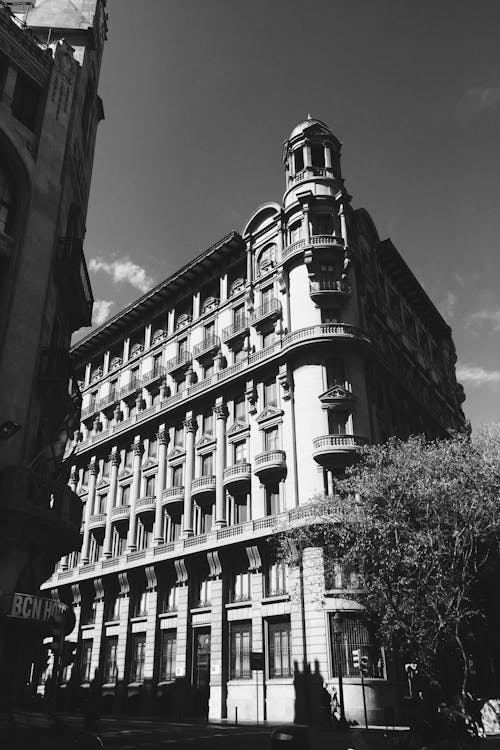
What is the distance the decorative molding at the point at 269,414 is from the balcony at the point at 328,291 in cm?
769

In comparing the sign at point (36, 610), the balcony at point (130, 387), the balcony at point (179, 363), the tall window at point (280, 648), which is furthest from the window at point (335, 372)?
the sign at point (36, 610)

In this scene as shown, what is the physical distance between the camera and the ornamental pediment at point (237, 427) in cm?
4116

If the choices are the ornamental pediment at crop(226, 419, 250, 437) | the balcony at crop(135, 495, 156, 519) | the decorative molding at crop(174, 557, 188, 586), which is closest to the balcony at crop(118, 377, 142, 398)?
the balcony at crop(135, 495, 156, 519)

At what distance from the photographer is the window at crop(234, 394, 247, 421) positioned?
42344 millimetres

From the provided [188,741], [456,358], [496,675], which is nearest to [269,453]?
[188,741]

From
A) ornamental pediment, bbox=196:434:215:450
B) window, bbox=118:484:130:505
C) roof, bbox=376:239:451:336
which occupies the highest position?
roof, bbox=376:239:451:336

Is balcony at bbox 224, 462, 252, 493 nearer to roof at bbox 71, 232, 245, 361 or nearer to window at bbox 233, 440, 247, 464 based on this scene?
window at bbox 233, 440, 247, 464

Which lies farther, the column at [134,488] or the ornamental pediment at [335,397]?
the column at [134,488]

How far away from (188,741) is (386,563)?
1029 centimetres

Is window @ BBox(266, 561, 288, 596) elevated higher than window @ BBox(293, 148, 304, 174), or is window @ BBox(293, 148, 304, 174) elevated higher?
window @ BBox(293, 148, 304, 174)

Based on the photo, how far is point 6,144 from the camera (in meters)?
23.0

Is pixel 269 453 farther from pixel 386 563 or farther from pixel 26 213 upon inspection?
pixel 26 213

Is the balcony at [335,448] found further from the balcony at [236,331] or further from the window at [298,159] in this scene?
the window at [298,159]

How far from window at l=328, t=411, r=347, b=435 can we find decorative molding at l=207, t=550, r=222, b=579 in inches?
409
